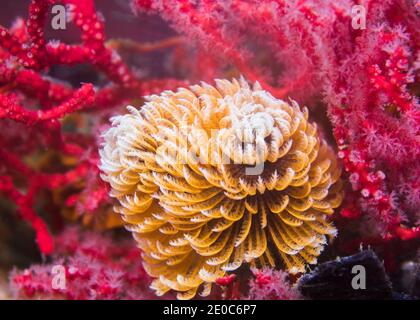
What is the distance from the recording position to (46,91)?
253cm

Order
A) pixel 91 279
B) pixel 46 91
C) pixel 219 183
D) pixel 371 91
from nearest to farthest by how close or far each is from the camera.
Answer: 1. pixel 219 183
2. pixel 371 91
3. pixel 91 279
4. pixel 46 91

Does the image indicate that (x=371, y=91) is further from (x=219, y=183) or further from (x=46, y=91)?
(x=46, y=91)

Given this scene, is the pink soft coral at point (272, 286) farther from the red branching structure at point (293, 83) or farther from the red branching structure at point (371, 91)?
the red branching structure at point (371, 91)

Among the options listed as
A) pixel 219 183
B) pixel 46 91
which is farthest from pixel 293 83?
pixel 46 91

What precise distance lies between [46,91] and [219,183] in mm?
1384

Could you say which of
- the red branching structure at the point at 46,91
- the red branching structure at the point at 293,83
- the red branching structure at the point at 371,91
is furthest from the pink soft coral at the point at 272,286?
the red branching structure at the point at 46,91

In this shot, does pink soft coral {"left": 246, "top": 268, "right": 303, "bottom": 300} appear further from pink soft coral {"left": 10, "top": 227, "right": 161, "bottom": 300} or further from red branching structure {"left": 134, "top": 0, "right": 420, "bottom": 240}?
pink soft coral {"left": 10, "top": 227, "right": 161, "bottom": 300}

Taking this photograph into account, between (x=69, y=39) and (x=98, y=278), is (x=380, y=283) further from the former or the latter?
(x=69, y=39)

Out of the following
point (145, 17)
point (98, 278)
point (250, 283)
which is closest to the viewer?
point (250, 283)

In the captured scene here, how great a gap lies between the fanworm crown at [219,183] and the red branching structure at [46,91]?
0.52 metres

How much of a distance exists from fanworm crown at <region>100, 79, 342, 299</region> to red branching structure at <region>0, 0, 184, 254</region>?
0.52m

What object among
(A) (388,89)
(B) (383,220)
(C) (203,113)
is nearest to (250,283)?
(B) (383,220)

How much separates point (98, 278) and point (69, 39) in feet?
5.97
